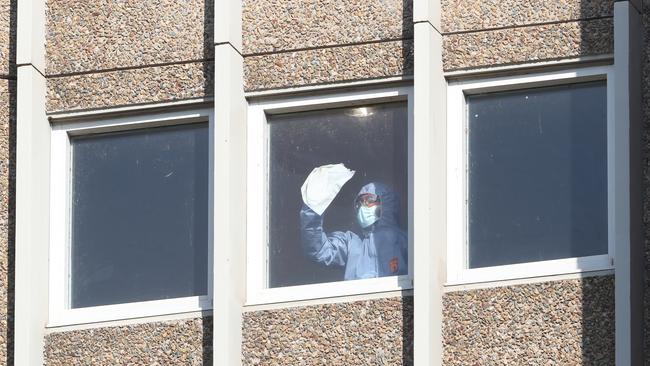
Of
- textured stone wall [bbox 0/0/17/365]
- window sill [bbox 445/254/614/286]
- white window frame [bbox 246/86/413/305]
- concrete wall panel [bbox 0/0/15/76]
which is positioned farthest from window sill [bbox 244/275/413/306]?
concrete wall panel [bbox 0/0/15/76]

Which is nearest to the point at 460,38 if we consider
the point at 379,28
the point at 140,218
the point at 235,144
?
the point at 379,28

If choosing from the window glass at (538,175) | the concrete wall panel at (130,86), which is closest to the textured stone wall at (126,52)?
the concrete wall panel at (130,86)

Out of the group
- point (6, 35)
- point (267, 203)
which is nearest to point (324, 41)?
point (267, 203)

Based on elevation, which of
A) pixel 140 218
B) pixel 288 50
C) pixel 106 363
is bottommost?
pixel 106 363

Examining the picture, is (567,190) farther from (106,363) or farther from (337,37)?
(106,363)

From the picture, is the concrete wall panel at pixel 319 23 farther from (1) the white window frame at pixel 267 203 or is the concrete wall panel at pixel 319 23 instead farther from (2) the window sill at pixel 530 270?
(2) the window sill at pixel 530 270

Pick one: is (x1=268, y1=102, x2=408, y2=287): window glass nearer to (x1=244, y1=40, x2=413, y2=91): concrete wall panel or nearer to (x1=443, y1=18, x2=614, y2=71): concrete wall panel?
(x1=244, y1=40, x2=413, y2=91): concrete wall panel

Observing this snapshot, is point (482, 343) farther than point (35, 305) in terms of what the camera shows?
No

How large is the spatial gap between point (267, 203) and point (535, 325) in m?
1.93

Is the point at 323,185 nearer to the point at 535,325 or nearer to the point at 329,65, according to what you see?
the point at 329,65

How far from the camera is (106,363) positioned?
481 inches

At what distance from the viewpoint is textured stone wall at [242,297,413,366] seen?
11750 mm

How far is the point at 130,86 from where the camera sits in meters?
12.7

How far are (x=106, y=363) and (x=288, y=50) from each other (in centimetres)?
220
